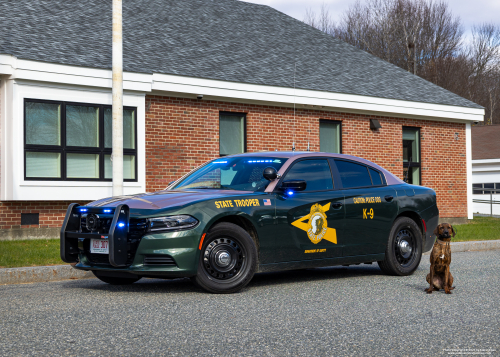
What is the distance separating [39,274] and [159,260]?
2.65m

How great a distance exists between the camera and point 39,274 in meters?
8.29

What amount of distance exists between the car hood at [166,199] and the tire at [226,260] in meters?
0.41

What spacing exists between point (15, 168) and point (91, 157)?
5.45ft

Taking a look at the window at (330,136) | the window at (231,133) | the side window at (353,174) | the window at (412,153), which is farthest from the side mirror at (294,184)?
the window at (412,153)

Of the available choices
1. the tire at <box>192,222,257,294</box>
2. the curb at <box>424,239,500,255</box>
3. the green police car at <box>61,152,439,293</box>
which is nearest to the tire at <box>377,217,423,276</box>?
the green police car at <box>61,152,439,293</box>

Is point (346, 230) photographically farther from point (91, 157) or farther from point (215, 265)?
point (91, 157)

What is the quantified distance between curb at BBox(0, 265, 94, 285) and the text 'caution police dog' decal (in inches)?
125

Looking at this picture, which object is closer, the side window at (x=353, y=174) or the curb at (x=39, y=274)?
the curb at (x=39, y=274)

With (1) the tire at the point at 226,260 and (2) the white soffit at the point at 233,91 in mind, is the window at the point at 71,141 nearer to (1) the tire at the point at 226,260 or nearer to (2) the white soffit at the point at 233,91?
(2) the white soffit at the point at 233,91

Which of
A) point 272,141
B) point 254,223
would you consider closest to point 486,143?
point 272,141

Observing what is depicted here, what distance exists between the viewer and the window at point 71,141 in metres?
12.6

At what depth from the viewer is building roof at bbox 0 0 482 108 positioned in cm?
1420

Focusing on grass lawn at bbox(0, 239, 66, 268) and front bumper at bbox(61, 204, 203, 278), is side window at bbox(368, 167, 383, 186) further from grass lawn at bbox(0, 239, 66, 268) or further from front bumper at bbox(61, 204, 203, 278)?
grass lawn at bbox(0, 239, 66, 268)

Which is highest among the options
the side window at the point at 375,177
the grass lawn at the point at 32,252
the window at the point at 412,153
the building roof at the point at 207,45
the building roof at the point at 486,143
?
the building roof at the point at 207,45
